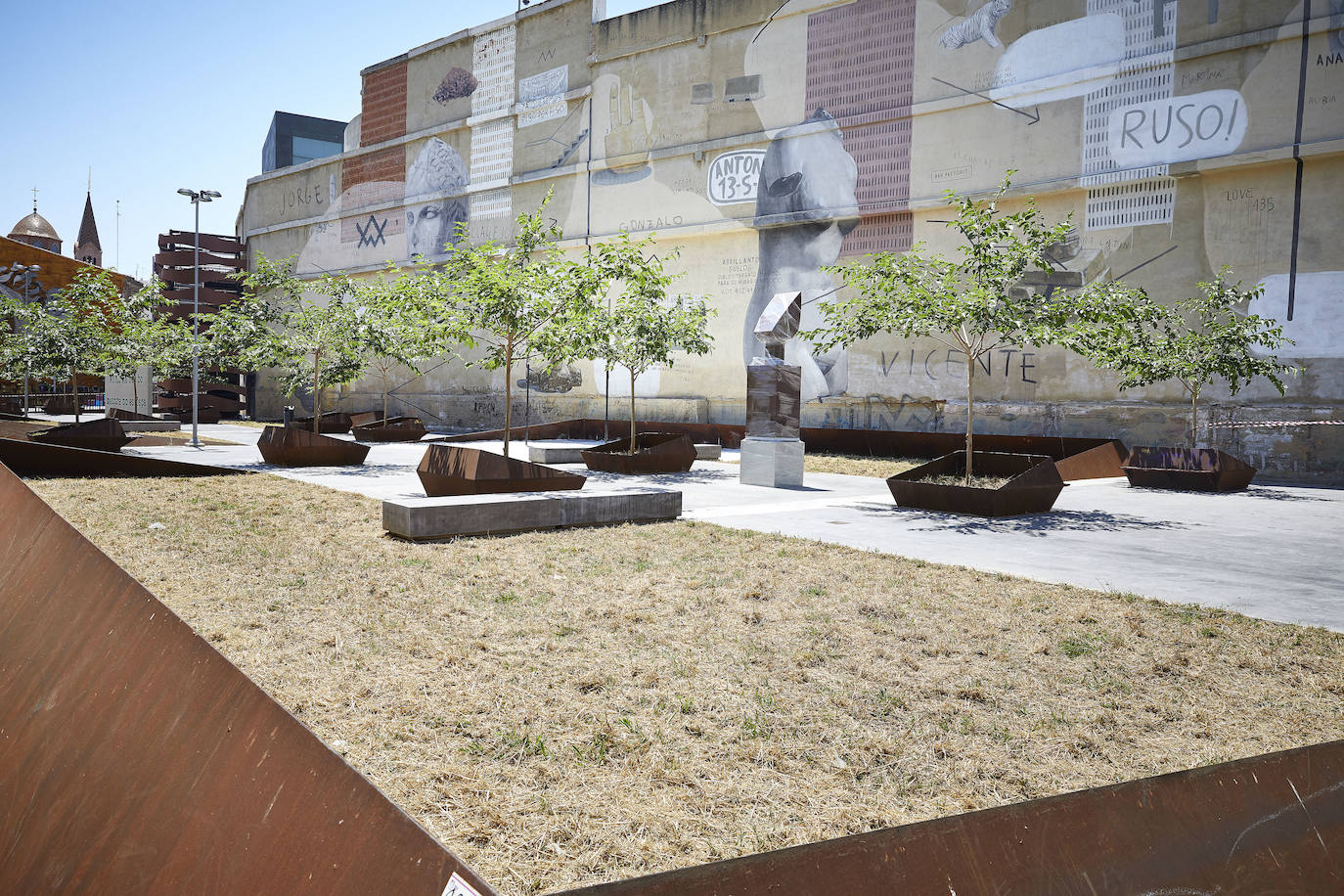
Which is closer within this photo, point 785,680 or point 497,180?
point 785,680

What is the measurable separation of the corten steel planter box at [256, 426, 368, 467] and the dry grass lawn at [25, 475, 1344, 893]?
9571 mm

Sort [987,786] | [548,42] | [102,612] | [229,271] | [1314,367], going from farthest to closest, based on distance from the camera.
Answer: [229,271], [548,42], [1314,367], [987,786], [102,612]

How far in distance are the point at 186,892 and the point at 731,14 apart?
2964 cm

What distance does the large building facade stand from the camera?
60.2 feet

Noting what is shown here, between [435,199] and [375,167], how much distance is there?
5.06 meters

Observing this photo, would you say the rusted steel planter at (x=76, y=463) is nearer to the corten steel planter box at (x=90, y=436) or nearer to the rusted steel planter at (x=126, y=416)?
the corten steel planter box at (x=90, y=436)

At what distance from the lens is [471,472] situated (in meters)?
10.3

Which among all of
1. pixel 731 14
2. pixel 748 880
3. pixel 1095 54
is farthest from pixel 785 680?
pixel 731 14

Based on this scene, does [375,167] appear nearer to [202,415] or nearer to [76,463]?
[202,415]

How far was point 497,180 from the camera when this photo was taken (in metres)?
33.9

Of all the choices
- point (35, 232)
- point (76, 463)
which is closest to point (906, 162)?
point (76, 463)

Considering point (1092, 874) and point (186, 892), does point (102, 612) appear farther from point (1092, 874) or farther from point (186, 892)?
point (1092, 874)

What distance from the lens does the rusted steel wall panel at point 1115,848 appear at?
127cm

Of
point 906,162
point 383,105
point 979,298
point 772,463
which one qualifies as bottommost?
point 772,463
